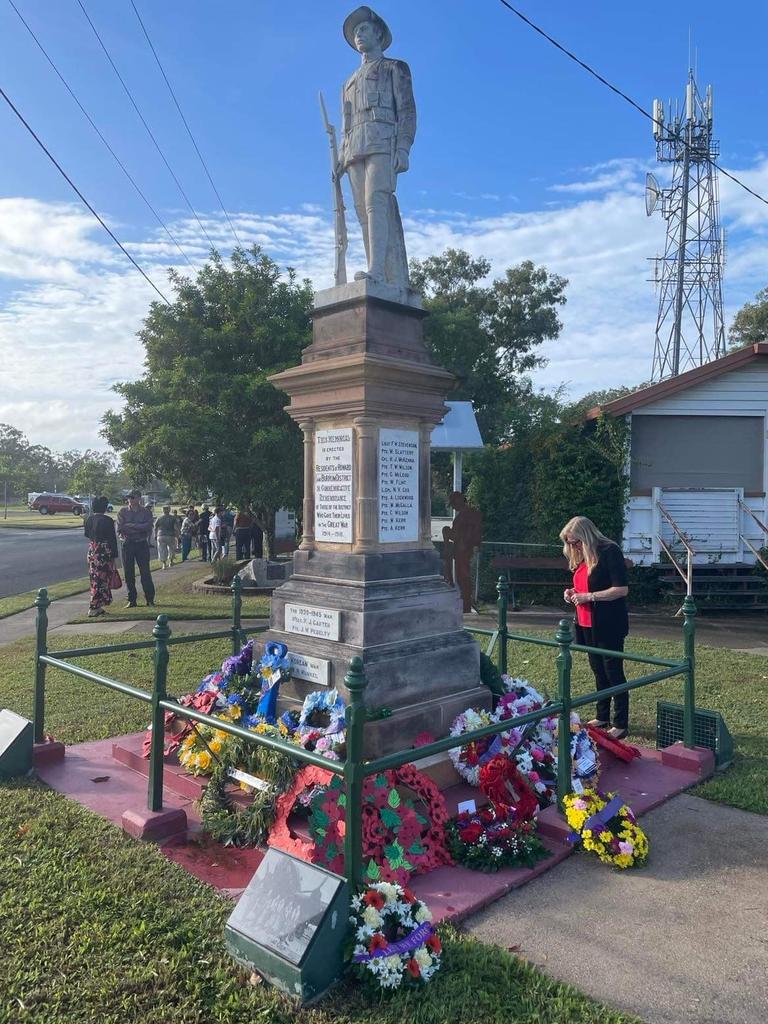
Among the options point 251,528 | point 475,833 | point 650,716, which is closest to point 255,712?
point 475,833

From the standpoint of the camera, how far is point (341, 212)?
5.59 m

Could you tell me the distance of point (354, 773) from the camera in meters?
2.91

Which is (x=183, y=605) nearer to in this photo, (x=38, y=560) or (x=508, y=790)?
(x=508, y=790)

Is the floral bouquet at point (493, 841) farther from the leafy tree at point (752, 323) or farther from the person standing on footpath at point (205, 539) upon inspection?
the leafy tree at point (752, 323)

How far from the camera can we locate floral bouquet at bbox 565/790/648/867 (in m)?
3.75

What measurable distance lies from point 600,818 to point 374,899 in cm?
157

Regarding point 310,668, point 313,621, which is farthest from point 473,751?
point 313,621

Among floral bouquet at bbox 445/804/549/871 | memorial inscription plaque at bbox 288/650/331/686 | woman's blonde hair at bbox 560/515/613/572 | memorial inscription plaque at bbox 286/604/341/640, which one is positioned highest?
woman's blonde hair at bbox 560/515/613/572

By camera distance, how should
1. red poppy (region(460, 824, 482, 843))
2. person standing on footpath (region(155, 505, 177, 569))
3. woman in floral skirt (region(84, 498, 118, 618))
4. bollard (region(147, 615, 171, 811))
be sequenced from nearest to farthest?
red poppy (region(460, 824, 482, 843)) → bollard (region(147, 615, 171, 811)) → woman in floral skirt (region(84, 498, 118, 618)) → person standing on footpath (region(155, 505, 177, 569))

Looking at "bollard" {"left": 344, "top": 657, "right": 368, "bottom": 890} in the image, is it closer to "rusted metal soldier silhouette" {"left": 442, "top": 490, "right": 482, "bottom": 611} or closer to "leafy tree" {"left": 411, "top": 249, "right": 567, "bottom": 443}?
"rusted metal soldier silhouette" {"left": 442, "top": 490, "right": 482, "bottom": 611}

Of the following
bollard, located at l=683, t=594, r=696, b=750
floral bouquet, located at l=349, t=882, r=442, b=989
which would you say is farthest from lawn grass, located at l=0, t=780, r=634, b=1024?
bollard, located at l=683, t=594, r=696, b=750

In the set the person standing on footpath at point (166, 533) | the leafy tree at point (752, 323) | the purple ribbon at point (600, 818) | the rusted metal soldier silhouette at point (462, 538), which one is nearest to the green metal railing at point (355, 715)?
the purple ribbon at point (600, 818)

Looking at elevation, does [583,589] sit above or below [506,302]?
below

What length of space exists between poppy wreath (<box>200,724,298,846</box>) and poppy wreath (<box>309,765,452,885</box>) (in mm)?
305
